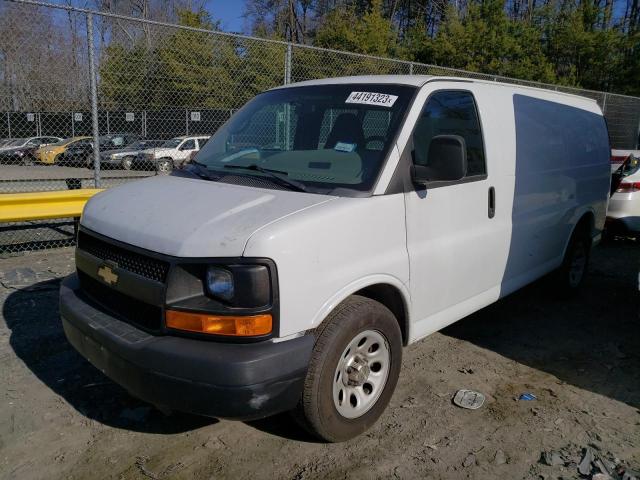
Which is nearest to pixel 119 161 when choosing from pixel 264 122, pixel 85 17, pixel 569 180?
pixel 85 17

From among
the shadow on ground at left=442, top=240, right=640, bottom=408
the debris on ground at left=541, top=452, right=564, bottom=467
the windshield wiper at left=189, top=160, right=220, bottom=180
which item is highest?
the windshield wiper at left=189, top=160, right=220, bottom=180

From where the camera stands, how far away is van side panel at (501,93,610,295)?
420 cm

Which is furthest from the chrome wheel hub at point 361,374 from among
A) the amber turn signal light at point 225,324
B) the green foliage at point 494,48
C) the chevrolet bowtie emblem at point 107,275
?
the green foliage at point 494,48

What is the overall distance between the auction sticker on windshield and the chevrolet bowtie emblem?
182 cm

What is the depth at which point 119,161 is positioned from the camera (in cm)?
1306

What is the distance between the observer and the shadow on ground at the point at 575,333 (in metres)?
3.94

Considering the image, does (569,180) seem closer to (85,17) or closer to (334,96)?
(334,96)

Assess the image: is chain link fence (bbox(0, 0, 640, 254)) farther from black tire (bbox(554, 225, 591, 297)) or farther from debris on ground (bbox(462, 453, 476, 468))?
black tire (bbox(554, 225, 591, 297))

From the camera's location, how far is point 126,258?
2.78 m

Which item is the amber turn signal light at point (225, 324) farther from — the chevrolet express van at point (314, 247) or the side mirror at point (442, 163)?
the side mirror at point (442, 163)

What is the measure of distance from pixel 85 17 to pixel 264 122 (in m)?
3.62

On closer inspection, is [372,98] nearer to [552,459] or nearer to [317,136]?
[317,136]

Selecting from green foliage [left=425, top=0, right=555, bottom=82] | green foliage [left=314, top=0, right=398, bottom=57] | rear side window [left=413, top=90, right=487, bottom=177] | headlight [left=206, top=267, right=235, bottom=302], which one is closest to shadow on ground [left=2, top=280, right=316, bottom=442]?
headlight [left=206, top=267, right=235, bottom=302]

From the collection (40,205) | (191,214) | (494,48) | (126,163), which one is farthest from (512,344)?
(494,48)
